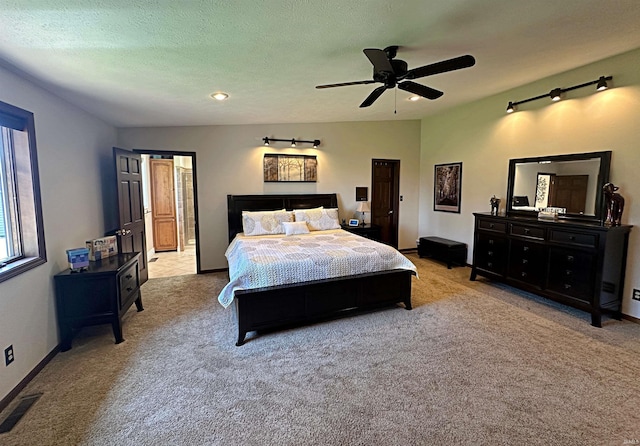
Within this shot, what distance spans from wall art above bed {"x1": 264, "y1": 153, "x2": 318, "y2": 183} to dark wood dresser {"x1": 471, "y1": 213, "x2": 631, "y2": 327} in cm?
312

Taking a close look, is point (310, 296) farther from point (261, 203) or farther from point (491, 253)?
point (491, 253)

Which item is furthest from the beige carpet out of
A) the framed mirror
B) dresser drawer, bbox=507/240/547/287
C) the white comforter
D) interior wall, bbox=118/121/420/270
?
interior wall, bbox=118/121/420/270

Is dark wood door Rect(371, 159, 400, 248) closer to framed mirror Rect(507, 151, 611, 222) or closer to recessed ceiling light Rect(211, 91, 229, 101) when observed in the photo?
framed mirror Rect(507, 151, 611, 222)

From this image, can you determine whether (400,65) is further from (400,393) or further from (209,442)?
(209,442)

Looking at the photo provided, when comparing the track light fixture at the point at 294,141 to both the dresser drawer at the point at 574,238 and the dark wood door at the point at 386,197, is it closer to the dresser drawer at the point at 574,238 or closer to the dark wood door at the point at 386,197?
the dark wood door at the point at 386,197

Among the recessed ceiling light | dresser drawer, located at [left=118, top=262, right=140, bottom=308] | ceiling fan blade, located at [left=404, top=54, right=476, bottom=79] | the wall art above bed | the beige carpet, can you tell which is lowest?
the beige carpet

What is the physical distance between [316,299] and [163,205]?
546 cm

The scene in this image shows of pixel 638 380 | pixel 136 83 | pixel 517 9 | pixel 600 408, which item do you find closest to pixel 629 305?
pixel 638 380

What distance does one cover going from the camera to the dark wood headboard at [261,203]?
526cm

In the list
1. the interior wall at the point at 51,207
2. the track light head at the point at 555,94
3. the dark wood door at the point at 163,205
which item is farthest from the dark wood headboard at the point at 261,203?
the track light head at the point at 555,94

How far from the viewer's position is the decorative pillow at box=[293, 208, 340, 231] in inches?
201

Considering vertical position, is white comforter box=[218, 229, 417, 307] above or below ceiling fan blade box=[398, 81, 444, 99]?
below

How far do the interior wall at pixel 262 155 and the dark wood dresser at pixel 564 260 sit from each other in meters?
2.54

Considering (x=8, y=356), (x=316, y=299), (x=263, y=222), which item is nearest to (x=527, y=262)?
(x=316, y=299)
